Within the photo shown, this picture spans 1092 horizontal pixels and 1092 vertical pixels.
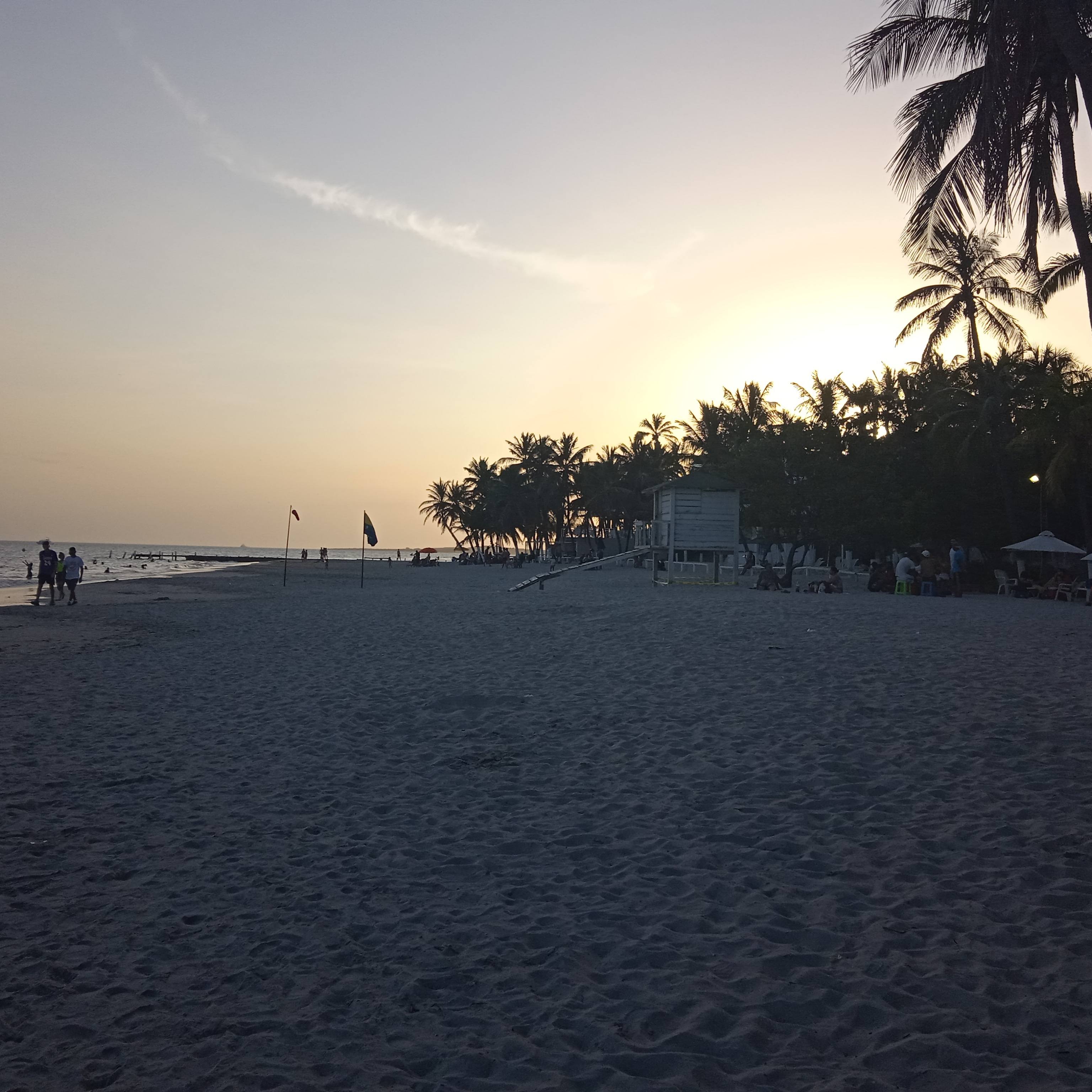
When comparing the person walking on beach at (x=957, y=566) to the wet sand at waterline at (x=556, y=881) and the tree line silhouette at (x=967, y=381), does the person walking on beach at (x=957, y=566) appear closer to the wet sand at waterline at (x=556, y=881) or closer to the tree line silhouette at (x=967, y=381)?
the tree line silhouette at (x=967, y=381)

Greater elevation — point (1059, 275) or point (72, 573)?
point (1059, 275)

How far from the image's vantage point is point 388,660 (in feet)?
46.9

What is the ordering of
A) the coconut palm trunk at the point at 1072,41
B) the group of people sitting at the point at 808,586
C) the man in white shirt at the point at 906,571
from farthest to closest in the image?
the group of people sitting at the point at 808,586
the man in white shirt at the point at 906,571
the coconut palm trunk at the point at 1072,41

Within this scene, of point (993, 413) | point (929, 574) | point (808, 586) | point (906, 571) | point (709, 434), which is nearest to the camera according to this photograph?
point (929, 574)

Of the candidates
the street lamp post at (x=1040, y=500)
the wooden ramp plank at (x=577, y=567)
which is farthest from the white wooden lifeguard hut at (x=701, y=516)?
the street lamp post at (x=1040, y=500)

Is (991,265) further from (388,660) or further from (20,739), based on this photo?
(20,739)

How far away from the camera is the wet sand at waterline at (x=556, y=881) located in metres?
3.68

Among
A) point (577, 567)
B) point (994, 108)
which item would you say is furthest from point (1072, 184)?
point (577, 567)

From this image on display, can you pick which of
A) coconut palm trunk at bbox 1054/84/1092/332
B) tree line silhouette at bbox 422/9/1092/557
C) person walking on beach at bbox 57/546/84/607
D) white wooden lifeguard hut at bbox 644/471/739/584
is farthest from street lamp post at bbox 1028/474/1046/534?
person walking on beach at bbox 57/546/84/607

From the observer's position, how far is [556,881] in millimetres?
5520

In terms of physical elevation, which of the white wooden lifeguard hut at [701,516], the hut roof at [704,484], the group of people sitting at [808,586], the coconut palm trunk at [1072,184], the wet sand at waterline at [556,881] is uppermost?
the coconut palm trunk at [1072,184]

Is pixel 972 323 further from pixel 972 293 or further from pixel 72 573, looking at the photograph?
pixel 72 573

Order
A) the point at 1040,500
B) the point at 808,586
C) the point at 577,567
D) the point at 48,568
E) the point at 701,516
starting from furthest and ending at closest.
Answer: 1. the point at 577,567
2. the point at 701,516
3. the point at 1040,500
4. the point at 808,586
5. the point at 48,568

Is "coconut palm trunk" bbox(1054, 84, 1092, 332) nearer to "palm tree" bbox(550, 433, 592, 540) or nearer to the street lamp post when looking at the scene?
the street lamp post
